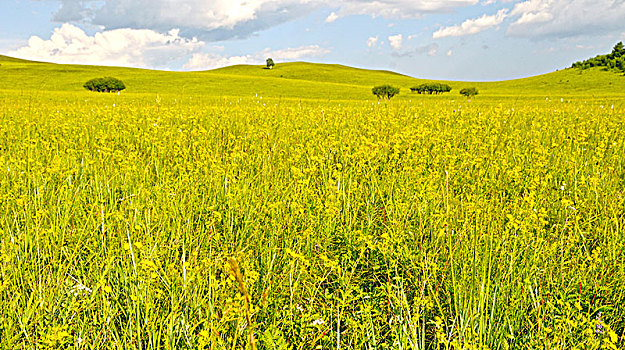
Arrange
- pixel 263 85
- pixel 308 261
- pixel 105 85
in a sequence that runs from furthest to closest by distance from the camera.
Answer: pixel 263 85, pixel 105 85, pixel 308 261

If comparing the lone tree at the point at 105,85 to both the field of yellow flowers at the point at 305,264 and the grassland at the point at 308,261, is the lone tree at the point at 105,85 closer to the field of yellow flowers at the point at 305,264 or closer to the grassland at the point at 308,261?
the grassland at the point at 308,261

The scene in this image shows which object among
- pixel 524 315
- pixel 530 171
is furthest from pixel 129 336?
pixel 530 171

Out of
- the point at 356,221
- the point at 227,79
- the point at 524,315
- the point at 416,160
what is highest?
the point at 227,79

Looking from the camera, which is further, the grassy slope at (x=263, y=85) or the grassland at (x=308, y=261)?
the grassy slope at (x=263, y=85)

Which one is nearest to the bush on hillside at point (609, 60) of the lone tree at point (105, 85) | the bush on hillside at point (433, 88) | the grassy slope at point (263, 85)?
the grassy slope at point (263, 85)

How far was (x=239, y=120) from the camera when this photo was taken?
8602mm

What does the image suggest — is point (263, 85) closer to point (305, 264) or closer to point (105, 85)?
point (105, 85)

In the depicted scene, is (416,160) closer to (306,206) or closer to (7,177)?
(306,206)

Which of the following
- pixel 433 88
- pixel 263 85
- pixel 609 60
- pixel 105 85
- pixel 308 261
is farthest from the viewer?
pixel 609 60

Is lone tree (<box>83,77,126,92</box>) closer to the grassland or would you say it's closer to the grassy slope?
the grassy slope

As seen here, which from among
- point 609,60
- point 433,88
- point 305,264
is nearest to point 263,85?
point 433,88

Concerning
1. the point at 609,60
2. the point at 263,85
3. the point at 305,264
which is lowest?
the point at 305,264

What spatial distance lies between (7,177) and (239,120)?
5129mm

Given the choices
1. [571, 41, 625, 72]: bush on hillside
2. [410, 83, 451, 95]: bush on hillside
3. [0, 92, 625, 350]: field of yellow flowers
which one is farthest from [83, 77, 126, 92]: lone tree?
[571, 41, 625, 72]: bush on hillside
